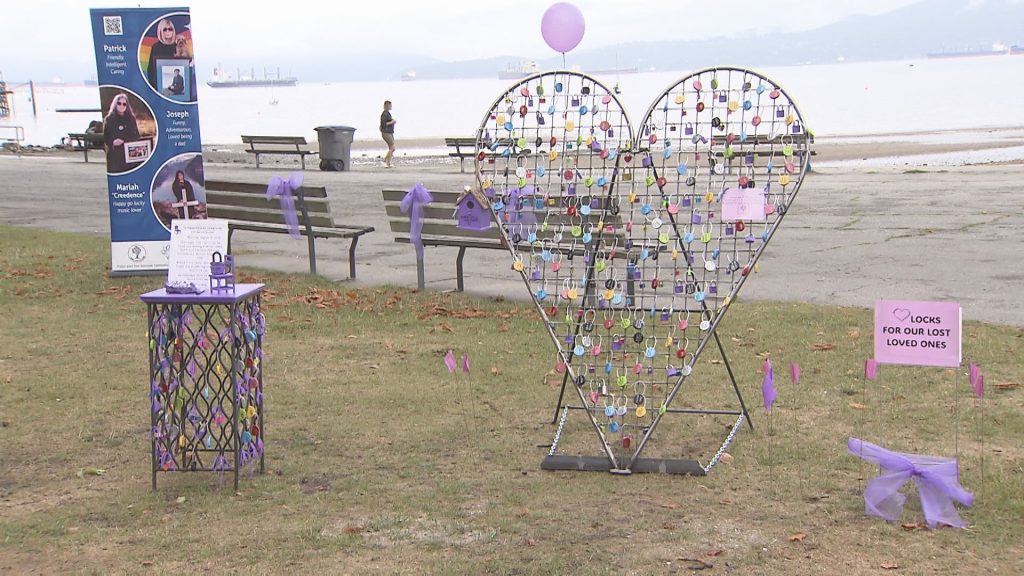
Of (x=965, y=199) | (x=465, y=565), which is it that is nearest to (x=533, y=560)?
(x=465, y=565)

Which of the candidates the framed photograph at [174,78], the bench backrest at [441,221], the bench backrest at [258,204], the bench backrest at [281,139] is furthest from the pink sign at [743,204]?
the bench backrest at [281,139]

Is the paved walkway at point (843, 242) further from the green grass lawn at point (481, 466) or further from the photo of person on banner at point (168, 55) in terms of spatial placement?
the photo of person on banner at point (168, 55)

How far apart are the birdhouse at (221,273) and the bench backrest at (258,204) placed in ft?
19.0

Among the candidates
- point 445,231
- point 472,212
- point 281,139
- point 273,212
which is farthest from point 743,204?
point 281,139

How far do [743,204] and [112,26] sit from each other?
748cm

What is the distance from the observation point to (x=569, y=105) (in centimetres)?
532

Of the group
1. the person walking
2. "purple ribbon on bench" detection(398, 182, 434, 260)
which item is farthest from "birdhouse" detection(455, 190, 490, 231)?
the person walking

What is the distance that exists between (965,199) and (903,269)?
661cm

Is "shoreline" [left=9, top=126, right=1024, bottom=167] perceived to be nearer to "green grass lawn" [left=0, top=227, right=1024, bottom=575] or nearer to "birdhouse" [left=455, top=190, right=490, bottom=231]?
"birdhouse" [left=455, top=190, right=490, bottom=231]

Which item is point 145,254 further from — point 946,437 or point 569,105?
point 946,437

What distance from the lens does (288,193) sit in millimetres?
10500

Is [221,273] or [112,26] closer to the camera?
[221,273]

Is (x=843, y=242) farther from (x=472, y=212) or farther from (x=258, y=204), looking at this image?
(x=258, y=204)

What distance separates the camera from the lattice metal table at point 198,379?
489 centimetres
